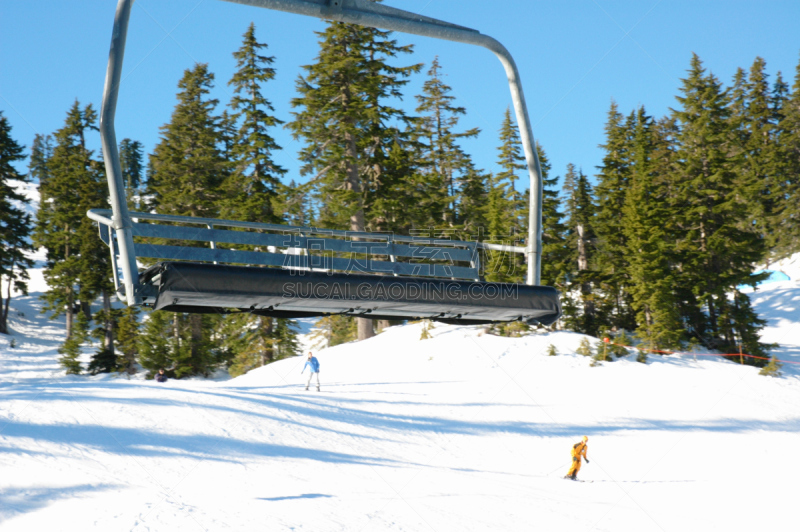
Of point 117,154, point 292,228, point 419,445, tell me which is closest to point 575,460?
point 419,445

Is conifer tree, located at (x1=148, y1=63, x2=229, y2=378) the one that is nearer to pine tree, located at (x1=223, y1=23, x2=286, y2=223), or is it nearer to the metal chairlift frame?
pine tree, located at (x1=223, y1=23, x2=286, y2=223)

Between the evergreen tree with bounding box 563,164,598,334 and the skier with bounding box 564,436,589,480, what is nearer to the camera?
the skier with bounding box 564,436,589,480

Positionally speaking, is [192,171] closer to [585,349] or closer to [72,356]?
[72,356]

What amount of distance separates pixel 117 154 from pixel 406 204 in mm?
29387

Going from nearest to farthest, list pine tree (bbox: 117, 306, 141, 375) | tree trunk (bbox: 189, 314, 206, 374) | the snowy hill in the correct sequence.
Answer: the snowy hill
tree trunk (bbox: 189, 314, 206, 374)
pine tree (bbox: 117, 306, 141, 375)

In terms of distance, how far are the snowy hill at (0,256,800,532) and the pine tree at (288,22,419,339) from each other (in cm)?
763

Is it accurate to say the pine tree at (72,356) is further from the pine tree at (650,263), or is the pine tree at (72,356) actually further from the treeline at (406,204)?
the pine tree at (650,263)

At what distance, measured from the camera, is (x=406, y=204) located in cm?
3228

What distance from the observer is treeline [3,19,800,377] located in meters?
32.0

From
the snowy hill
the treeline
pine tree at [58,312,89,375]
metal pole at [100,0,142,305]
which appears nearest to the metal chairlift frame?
metal pole at [100,0,142,305]

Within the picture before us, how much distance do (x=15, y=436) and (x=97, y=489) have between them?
4066 mm

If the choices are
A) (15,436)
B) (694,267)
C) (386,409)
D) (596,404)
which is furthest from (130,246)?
(694,267)

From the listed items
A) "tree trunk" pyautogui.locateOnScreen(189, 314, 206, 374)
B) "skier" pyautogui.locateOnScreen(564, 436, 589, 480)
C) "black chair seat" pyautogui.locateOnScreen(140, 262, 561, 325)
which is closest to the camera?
"black chair seat" pyautogui.locateOnScreen(140, 262, 561, 325)

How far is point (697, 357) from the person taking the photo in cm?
3406
